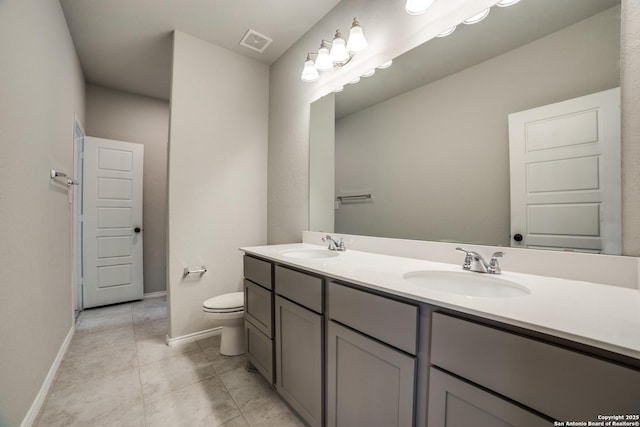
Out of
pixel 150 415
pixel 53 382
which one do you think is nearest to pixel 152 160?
pixel 53 382

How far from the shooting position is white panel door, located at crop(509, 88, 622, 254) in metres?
0.90

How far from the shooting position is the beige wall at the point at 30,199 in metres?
1.14

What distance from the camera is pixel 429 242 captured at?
4.50ft

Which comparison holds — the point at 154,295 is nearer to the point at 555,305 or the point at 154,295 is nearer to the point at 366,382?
the point at 366,382

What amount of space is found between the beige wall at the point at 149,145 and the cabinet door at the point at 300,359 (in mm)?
2708

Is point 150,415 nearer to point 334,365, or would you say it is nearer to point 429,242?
point 334,365

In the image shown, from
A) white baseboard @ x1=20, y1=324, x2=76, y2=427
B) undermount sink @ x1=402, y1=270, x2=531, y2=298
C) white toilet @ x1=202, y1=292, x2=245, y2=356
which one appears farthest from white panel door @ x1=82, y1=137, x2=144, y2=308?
undermount sink @ x1=402, y1=270, x2=531, y2=298

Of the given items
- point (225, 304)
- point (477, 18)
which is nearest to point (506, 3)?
point (477, 18)

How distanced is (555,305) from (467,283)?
398mm

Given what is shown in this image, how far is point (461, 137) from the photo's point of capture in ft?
4.21

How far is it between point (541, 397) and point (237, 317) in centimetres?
184

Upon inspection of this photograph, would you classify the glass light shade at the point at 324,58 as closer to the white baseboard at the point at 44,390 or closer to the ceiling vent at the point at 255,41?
the ceiling vent at the point at 255,41

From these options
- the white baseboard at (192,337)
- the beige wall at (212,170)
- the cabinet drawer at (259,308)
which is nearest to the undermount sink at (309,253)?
the cabinet drawer at (259,308)

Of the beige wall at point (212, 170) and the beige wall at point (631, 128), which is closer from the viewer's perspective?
the beige wall at point (631, 128)
